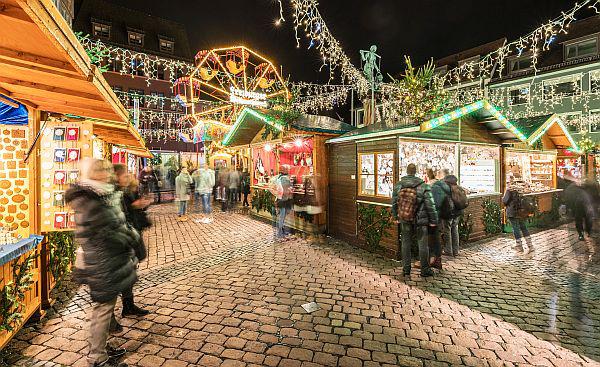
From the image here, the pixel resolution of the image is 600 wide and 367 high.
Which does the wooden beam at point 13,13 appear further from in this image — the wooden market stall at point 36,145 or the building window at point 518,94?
the building window at point 518,94

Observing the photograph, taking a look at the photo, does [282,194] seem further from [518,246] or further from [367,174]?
[518,246]

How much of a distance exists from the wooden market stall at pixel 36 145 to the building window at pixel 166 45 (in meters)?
36.5

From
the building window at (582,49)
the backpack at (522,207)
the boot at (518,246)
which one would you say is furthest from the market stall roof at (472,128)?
the building window at (582,49)

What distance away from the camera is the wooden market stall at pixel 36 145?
2742mm

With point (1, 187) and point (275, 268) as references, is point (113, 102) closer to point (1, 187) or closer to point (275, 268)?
point (1, 187)

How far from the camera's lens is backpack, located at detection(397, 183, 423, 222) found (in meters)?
5.75

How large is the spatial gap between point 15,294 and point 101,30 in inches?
1511

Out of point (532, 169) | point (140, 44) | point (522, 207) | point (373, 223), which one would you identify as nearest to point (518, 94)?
point (532, 169)

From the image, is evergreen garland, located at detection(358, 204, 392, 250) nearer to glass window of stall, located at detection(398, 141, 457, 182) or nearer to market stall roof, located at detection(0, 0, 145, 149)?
glass window of stall, located at detection(398, 141, 457, 182)

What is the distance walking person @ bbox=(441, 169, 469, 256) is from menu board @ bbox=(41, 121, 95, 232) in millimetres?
6850

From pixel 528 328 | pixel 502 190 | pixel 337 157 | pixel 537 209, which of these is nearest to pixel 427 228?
pixel 528 328

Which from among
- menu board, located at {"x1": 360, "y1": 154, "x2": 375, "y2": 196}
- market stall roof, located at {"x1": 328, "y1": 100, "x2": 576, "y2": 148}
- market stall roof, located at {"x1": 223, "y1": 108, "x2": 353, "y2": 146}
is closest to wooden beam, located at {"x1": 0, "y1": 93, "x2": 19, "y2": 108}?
market stall roof, located at {"x1": 223, "y1": 108, "x2": 353, "y2": 146}

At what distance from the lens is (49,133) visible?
426cm

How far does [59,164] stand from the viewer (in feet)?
14.2
